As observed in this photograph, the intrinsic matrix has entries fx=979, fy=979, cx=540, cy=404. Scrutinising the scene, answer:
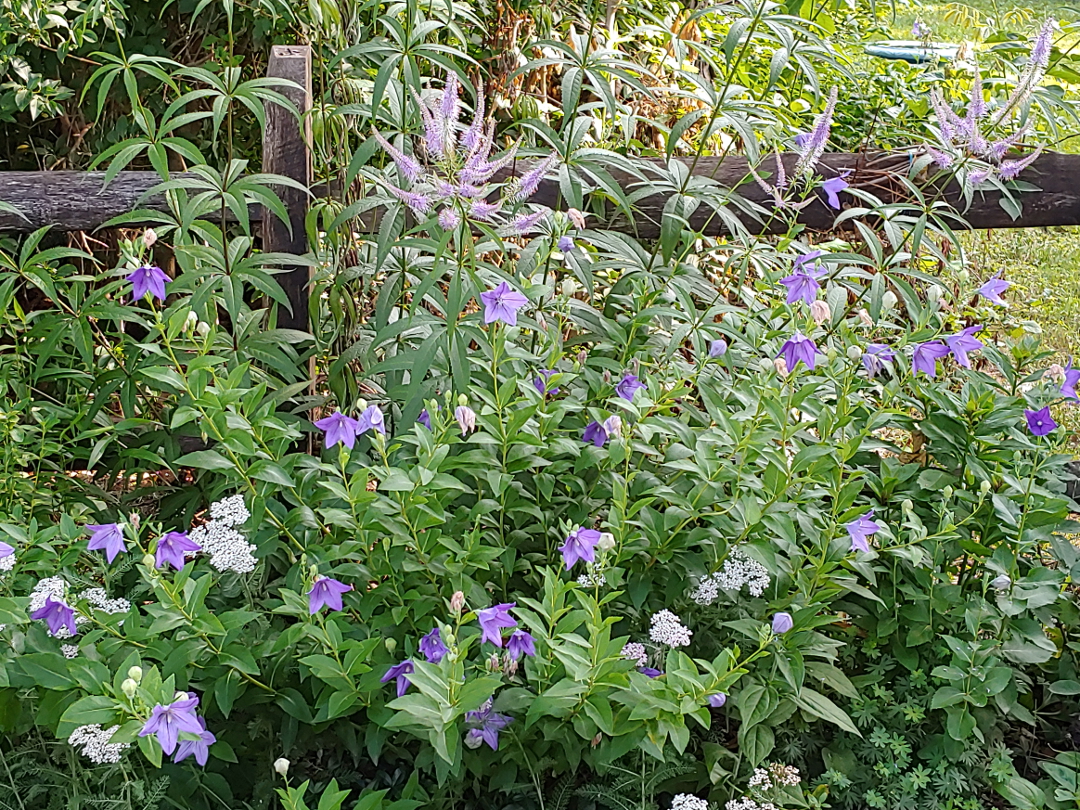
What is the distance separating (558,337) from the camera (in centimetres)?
196

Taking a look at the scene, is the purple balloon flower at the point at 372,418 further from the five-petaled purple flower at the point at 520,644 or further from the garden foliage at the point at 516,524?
the five-petaled purple flower at the point at 520,644

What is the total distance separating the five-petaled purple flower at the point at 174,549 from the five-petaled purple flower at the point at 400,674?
1.18 feet

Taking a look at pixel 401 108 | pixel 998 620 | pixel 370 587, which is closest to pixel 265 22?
pixel 401 108

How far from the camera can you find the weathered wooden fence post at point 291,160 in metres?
2.22

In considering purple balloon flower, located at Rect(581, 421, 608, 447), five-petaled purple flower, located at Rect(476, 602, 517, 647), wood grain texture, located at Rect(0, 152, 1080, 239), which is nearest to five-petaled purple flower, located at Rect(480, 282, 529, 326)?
purple balloon flower, located at Rect(581, 421, 608, 447)

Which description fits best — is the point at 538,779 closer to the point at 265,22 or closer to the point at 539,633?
the point at 539,633

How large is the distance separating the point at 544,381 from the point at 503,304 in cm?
20

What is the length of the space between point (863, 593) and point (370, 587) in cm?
91

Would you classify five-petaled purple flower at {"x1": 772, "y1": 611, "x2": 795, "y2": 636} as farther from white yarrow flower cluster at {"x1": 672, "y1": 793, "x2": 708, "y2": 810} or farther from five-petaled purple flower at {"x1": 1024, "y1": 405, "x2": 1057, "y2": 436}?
five-petaled purple flower at {"x1": 1024, "y1": 405, "x2": 1057, "y2": 436}

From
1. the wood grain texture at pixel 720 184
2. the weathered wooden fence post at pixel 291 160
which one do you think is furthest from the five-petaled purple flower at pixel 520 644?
the wood grain texture at pixel 720 184

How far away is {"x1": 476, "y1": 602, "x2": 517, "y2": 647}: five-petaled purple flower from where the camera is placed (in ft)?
4.80

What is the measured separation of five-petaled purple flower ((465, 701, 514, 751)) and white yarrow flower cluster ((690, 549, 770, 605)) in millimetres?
401

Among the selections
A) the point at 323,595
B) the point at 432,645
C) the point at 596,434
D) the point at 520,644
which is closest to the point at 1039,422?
the point at 596,434

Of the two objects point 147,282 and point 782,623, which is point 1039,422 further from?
point 147,282
